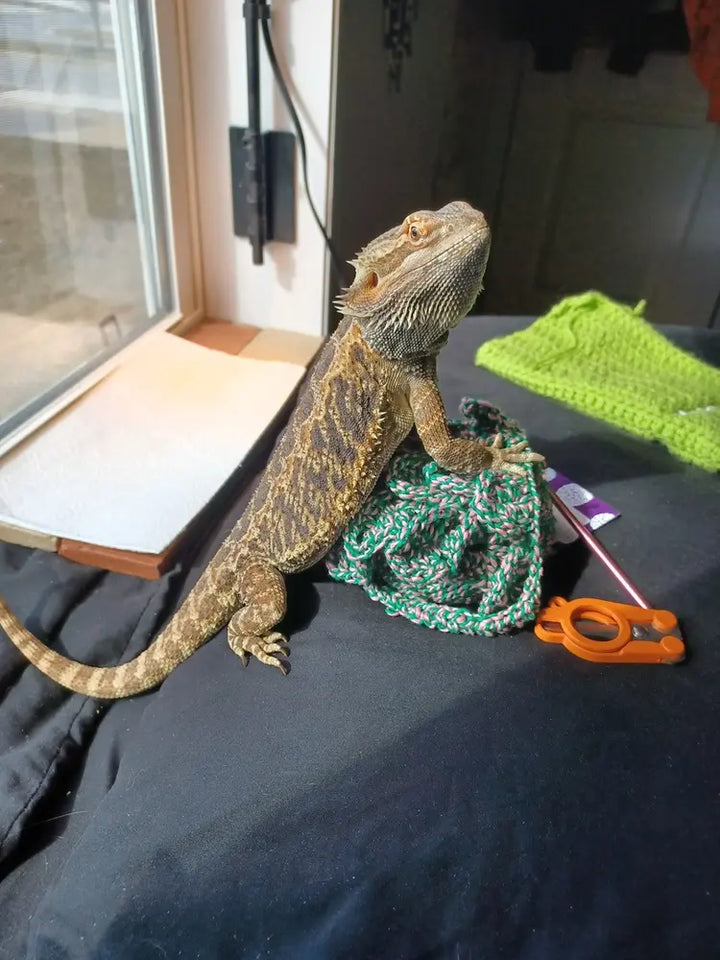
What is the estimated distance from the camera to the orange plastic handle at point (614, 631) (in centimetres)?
103

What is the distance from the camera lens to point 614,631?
3.56 feet

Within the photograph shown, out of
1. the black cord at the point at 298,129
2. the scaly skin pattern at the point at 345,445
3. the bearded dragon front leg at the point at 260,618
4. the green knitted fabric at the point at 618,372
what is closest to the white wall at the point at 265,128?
the black cord at the point at 298,129

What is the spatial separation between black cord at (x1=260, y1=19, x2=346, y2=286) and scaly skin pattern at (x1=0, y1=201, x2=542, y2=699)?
3.65ft

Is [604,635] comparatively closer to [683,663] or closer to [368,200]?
[683,663]

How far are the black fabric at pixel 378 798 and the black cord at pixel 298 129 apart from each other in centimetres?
134

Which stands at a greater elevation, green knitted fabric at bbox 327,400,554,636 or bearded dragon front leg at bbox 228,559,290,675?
green knitted fabric at bbox 327,400,554,636

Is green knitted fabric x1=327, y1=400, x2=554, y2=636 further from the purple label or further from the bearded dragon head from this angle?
the bearded dragon head

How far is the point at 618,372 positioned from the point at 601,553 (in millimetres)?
704

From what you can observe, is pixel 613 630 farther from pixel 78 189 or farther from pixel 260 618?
pixel 78 189

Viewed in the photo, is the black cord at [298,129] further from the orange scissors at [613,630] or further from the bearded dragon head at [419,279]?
the orange scissors at [613,630]

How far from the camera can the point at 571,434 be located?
1605mm

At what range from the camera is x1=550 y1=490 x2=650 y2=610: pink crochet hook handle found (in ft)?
3.71

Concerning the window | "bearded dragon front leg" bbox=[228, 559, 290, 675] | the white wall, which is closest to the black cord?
the white wall

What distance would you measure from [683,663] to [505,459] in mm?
391
